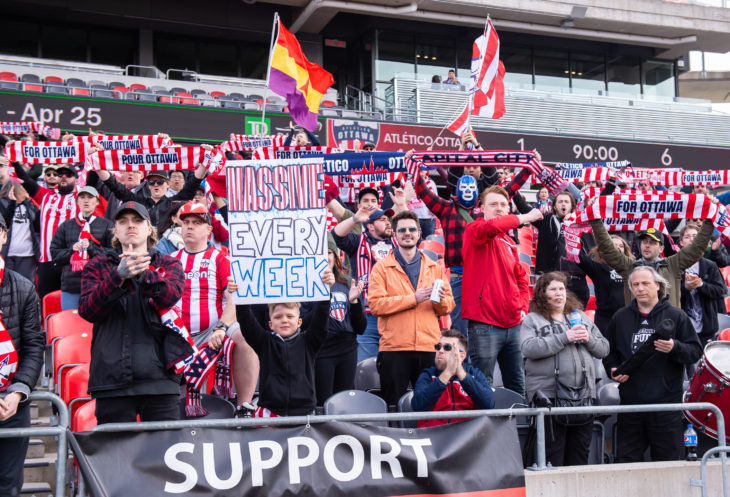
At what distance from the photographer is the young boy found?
560 cm

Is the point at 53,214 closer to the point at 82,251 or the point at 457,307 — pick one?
the point at 82,251

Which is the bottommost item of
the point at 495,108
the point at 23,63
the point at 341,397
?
the point at 341,397

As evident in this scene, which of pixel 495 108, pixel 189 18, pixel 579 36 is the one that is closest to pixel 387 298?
pixel 495 108

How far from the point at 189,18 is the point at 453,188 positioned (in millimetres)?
19757

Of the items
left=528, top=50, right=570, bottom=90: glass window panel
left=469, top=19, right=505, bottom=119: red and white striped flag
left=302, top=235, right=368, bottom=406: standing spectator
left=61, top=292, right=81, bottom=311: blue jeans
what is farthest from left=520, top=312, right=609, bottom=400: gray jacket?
left=528, top=50, right=570, bottom=90: glass window panel

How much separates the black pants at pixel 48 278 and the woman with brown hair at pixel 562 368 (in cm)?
555

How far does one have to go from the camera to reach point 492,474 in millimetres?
5148

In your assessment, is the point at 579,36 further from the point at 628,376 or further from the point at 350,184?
the point at 628,376

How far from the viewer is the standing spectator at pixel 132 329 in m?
4.80

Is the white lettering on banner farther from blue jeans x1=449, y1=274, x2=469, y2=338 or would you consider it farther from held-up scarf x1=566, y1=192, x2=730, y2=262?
held-up scarf x1=566, y1=192, x2=730, y2=262

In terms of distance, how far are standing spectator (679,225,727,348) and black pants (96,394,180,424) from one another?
18.8 ft

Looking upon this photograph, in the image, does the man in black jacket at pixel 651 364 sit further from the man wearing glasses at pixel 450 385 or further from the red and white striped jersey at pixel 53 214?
the red and white striped jersey at pixel 53 214

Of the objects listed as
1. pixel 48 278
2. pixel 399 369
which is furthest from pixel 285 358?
pixel 48 278

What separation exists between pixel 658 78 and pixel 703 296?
84.6 ft
